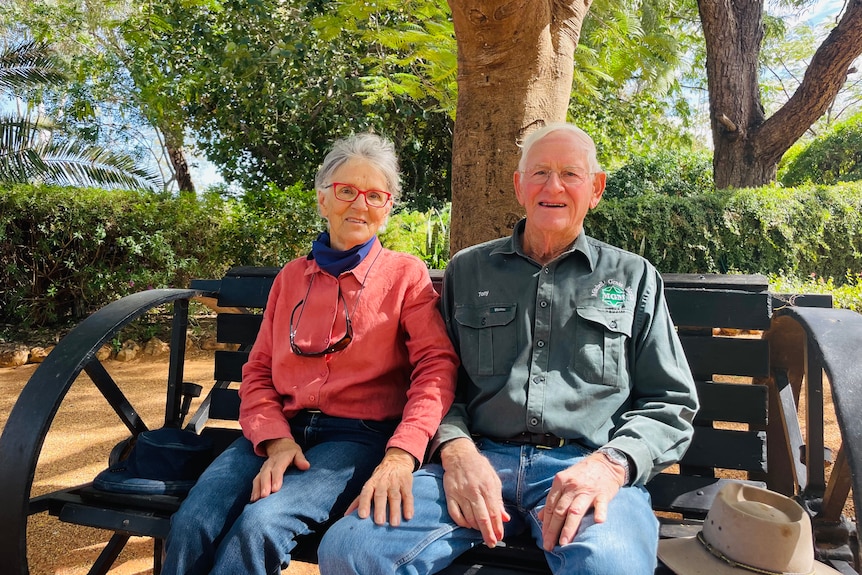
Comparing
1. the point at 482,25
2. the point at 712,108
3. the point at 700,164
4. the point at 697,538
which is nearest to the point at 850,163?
the point at 700,164

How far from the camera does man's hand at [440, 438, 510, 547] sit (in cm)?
161

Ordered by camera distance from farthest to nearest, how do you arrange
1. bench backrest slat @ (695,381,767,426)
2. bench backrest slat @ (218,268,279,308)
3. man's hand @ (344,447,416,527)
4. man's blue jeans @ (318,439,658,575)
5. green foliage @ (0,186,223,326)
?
green foliage @ (0,186,223,326), bench backrest slat @ (218,268,279,308), bench backrest slat @ (695,381,767,426), man's hand @ (344,447,416,527), man's blue jeans @ (318,439,658,575)

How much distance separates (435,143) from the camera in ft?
36.8

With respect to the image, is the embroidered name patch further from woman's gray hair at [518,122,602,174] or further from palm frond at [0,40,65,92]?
palm frond at [0,40,65,92]

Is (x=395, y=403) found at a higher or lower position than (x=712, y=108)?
lower

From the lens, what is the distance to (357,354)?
201cm

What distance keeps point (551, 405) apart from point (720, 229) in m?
6.70

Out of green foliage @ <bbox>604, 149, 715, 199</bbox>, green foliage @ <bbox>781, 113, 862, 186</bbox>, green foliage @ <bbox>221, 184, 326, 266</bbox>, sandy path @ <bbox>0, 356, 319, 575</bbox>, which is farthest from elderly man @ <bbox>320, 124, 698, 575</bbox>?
green foliage @ <bbox>781, 113, 862, 186</bbox>

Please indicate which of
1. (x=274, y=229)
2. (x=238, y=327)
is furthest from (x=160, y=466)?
(x=274, y=229)

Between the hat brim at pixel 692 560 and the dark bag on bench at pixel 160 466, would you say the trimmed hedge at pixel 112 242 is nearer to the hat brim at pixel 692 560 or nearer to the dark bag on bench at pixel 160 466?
the dark bag on bench at pixel 160 466

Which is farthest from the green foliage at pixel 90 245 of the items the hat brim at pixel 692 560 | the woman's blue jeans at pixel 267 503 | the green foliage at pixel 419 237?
the hat brim at pixel 692 560

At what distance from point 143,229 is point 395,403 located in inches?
232

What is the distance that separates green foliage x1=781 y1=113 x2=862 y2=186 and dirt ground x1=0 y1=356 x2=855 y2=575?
10.3m

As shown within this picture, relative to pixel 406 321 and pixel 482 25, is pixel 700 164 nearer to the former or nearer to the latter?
pixel 482 25
